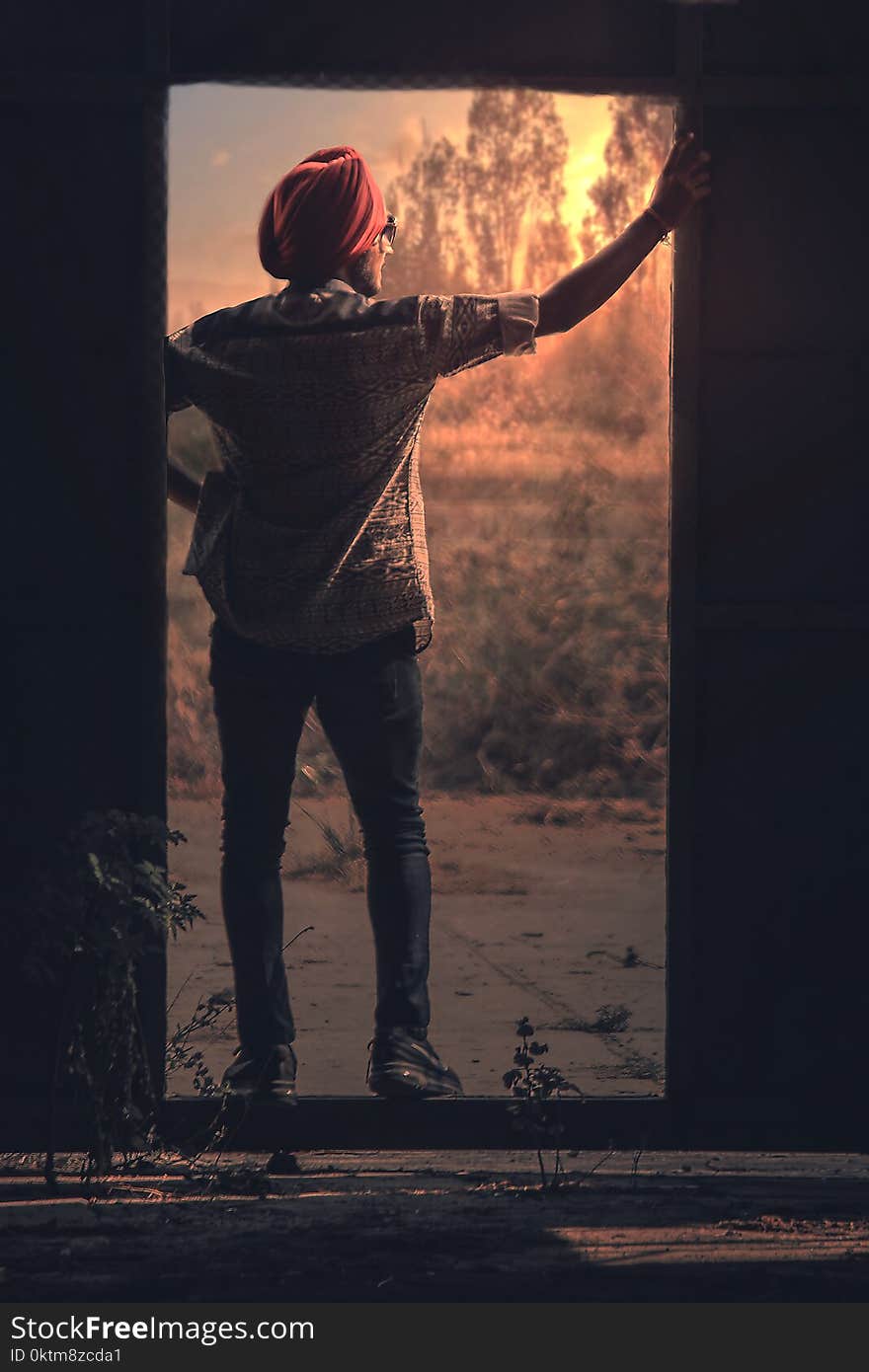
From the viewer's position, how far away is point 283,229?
4094 millimetres

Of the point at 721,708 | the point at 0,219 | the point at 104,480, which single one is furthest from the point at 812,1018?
the point at 0,219

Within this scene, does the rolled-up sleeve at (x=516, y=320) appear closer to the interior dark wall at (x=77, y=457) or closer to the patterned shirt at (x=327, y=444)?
the patterned shirt at (x=327, y=444)

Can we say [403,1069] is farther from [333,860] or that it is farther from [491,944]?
[333,860]

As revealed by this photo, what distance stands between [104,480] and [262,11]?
1131mm

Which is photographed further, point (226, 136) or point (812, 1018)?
point (226, 136)

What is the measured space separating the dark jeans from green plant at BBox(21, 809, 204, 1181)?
16 centimetres

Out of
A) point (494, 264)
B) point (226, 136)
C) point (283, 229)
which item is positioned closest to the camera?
point (283, 229)

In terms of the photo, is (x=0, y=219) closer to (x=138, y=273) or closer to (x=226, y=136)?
(x=138, y=273)

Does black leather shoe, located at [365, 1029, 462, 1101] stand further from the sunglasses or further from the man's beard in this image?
the sunglasses

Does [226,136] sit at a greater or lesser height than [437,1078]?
greater

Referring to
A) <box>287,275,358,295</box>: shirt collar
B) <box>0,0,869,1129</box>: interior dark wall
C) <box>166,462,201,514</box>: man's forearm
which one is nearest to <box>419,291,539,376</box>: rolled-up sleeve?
<box>287,275,358,295</box>: shirt collar

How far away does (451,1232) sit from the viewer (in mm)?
3830

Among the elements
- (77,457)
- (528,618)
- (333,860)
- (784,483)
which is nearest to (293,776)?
(77,457)

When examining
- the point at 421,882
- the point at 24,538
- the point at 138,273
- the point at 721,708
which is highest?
the point at 138,273
